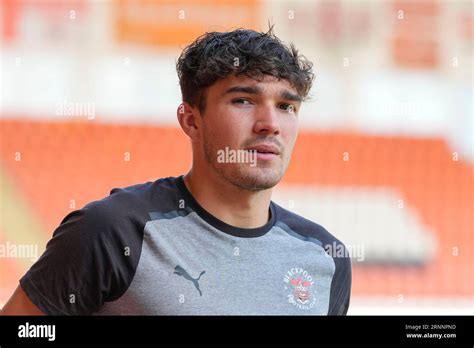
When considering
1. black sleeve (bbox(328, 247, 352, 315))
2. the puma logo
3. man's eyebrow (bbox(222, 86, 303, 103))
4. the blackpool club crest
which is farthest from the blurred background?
the puma logo

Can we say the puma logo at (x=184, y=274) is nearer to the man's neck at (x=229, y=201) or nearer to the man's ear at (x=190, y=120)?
the man's neck at (x=229, y=201)

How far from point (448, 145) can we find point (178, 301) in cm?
537

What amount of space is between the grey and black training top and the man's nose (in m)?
0.23

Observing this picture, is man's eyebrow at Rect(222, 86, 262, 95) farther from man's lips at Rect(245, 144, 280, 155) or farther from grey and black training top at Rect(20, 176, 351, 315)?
grey and black training top at Rect(20, 176, 351, 315)

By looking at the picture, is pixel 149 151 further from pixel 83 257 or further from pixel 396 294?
pixel 83 257

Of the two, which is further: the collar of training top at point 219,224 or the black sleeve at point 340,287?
the black sleeve at point 340,287

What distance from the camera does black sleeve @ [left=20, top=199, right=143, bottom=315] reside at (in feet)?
5.01

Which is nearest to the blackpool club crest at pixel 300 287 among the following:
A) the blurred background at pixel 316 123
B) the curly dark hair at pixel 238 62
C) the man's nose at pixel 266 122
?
the man's nose at pixel 266 122

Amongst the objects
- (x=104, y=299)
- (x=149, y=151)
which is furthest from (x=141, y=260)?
(x=149, y=151)

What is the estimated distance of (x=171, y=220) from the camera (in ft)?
5.60

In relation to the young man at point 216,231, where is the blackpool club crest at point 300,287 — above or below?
below

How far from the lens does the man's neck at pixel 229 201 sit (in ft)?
5.73

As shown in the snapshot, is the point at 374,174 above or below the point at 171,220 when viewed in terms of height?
below
